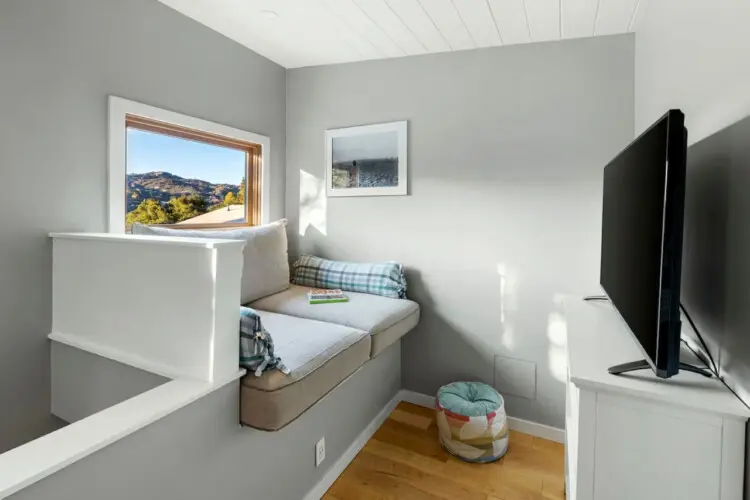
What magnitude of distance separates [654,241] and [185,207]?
2.24m

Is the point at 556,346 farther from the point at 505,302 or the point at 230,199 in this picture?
the point at 230,199

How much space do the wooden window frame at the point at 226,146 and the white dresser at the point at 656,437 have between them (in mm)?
2046

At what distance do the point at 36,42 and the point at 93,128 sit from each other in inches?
13.6

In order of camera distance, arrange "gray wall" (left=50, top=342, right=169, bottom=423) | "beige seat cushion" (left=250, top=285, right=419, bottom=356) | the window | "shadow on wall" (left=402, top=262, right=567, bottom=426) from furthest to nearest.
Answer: "shadow on wall" (left=402, top=262, right=567, bottom=426), "beige seat cushion" (left=250, top=285, right=419, bottom=356), the window, "gray wall" (left=50, top=342, right=169, bottom=423)

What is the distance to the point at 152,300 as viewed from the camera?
1.35 meters

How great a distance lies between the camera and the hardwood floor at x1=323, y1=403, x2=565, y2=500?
1.80 m

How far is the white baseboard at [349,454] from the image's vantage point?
5.78 feet

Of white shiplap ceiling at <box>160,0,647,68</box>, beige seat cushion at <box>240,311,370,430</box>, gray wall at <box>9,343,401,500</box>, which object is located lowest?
gray wall at <box>9,343,401,500</box>

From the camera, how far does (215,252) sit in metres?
1.19

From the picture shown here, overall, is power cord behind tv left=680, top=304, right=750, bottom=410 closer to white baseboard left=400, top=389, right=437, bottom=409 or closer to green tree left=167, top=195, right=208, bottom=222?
white baseboard left=400, top=389, right=437, bottom=409

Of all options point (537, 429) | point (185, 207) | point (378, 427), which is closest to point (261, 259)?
point (185, 207)

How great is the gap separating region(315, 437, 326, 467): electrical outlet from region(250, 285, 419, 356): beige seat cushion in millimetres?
454

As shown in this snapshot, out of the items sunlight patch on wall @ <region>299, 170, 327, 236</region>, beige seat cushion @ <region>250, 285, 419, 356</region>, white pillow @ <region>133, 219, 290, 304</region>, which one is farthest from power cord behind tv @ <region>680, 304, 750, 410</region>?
sunlight patch on wall @ <region>299, 170, 327, 236</region>

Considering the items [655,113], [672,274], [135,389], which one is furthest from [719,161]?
[135,389]
